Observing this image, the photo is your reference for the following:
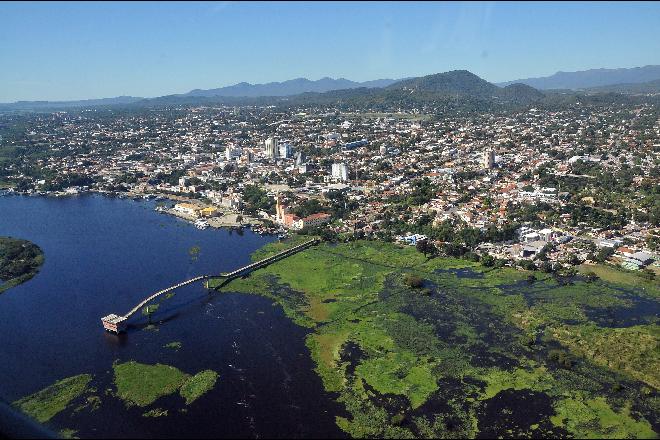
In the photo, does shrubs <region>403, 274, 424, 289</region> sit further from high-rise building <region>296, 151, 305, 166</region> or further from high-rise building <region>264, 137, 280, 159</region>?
high-rise building <region>264, 137, 280, 159</region>

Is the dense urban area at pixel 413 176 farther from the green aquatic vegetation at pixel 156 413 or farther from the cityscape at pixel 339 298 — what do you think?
the green aquatic vegetation at pixel 156 413

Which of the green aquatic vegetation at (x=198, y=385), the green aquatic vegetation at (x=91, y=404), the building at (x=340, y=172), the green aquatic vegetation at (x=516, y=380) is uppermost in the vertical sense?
the building at (x=340, y=172)

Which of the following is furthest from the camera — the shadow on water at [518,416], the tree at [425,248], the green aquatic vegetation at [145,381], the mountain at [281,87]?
the mountain at [281,87]

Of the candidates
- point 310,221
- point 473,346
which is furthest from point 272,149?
point 473,346

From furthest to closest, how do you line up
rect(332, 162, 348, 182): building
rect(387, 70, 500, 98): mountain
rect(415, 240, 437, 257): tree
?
1. rect(387, 70, 500, 98): mountain
2. rect(332, 162, 348, 182): building
3. rect(415, 240, 437, 257): tree

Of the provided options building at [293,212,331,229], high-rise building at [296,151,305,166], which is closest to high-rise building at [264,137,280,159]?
high-rise building at [296,151,305,166]

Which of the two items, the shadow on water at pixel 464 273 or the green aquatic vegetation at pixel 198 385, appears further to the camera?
the shadow on water at pixel 464 273

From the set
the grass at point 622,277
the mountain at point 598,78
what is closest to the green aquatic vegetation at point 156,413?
the grass at point 622,277
